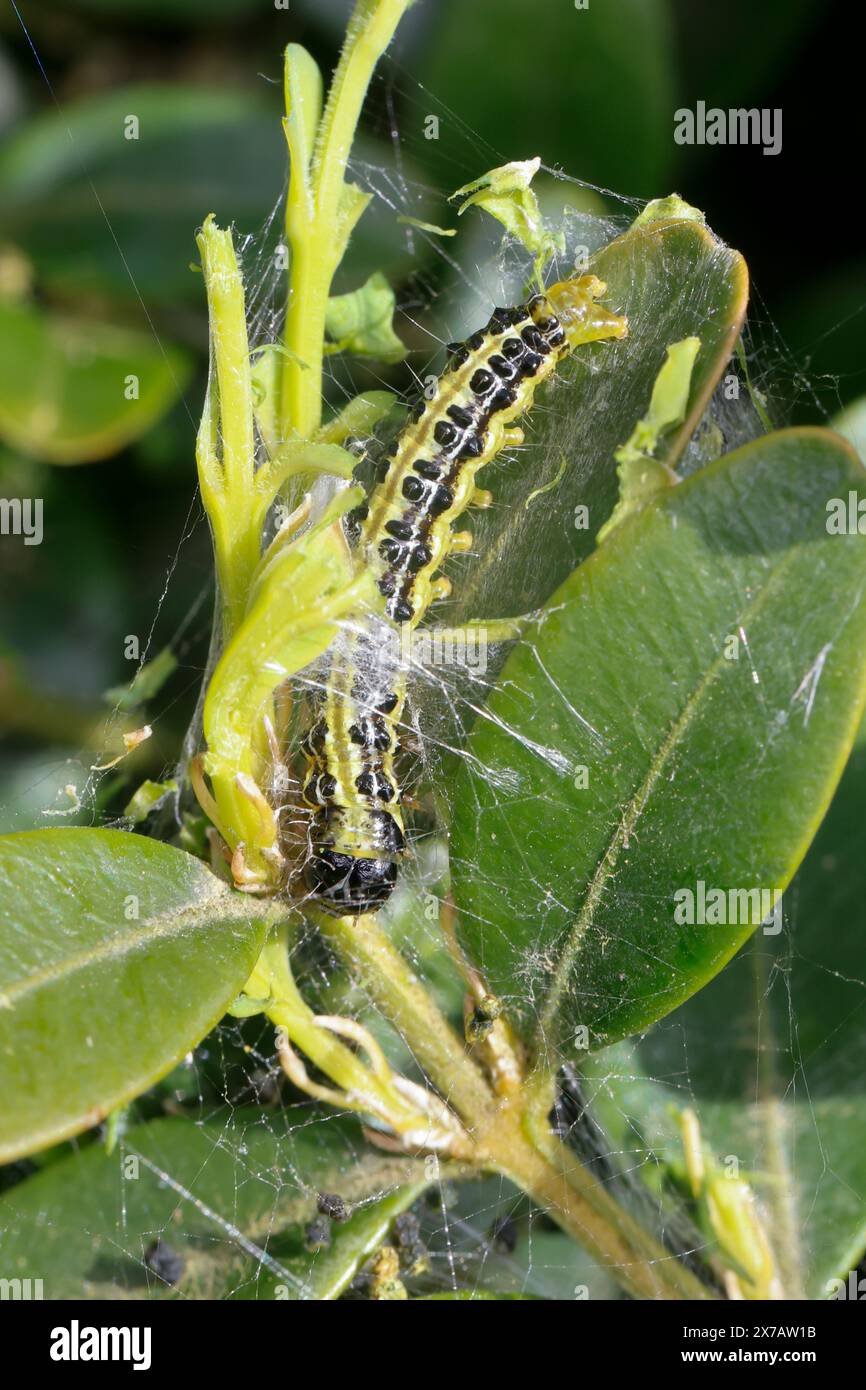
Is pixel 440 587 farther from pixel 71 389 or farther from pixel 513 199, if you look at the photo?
→ pixel 71 389

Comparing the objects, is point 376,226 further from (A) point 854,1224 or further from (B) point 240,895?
(A) point 854,1224

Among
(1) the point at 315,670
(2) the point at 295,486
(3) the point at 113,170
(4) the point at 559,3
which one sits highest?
(4) the point at 559,3

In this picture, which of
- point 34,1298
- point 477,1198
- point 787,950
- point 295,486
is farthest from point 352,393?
point 34,1298

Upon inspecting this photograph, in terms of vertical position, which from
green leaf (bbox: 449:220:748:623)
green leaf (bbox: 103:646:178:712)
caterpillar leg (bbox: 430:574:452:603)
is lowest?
green leaf (bbox: 103:646:178:712)

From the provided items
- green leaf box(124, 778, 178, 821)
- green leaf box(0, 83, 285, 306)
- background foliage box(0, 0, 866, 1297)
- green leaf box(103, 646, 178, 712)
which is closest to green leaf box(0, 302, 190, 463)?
background foliage box(0, 0, 866, 1297)

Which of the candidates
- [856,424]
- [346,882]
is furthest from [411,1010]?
[856,424]

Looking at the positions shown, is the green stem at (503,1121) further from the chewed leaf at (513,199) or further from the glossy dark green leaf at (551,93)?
the glossy dark green leaf at (551,93)

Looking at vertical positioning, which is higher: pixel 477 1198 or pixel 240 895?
pixel 240 895

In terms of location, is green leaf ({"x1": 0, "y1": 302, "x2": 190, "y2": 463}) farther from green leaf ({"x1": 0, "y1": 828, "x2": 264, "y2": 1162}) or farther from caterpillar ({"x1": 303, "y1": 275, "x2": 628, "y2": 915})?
green leaf ({"x1": 0, "y1": 828, "x2": 264, "y2": 1162})
